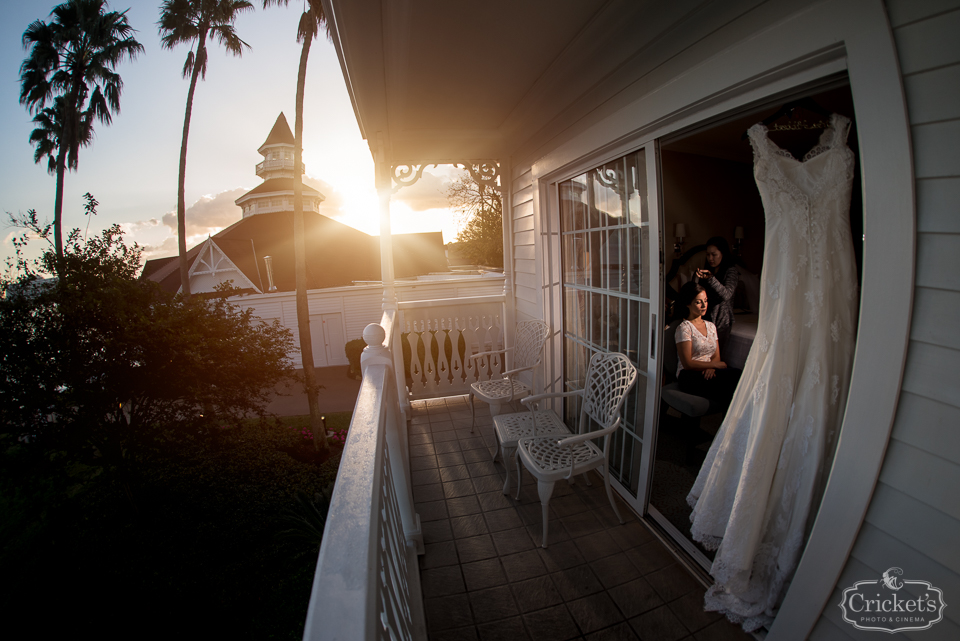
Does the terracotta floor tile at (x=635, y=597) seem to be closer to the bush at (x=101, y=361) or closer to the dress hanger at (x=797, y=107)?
the dress hanger at (x=797, y=107)

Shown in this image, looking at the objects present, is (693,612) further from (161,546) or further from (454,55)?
(161,546)

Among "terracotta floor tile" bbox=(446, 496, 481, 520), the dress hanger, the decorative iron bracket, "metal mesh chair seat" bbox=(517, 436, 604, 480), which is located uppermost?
the decorative iron bracket

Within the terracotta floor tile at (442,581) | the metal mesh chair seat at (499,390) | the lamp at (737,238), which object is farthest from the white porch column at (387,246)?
the lamp at (737,238)

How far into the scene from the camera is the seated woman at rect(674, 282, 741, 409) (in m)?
2.96

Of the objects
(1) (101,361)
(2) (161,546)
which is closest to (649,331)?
(2) (161,546)

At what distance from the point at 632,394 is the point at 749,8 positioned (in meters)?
1.88

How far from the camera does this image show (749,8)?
1.40m

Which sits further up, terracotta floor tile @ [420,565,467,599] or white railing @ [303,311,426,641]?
white railing @ [303,311,426,641]

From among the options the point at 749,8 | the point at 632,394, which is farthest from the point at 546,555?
the point at 749,8

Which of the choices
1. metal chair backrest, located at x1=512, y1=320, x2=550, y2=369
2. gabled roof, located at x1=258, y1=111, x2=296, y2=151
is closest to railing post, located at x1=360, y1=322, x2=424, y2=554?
metal chair backrest, located at x1=512, y1=320, x2=550, y2=369

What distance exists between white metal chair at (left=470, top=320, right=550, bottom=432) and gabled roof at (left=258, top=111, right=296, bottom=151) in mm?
21771

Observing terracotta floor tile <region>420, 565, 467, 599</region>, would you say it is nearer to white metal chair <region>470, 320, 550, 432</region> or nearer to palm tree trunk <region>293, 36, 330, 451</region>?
white metal chair <region>470, 320, 550, 432</region>

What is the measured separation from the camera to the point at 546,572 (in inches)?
80.5

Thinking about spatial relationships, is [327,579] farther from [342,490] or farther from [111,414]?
[111,414]
